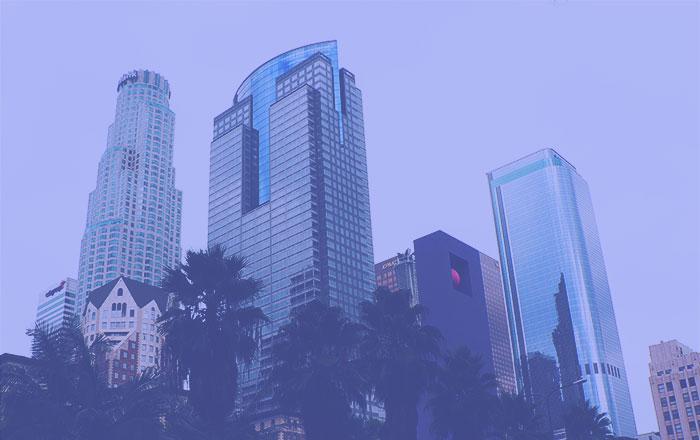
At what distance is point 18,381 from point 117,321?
Answer: 17581 cm

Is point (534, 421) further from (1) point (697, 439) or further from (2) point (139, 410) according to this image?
(1) point (697, 439)

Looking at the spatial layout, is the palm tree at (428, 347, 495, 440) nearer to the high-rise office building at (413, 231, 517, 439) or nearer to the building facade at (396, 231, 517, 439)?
the high-rise office building at (413, 231, 517, 439)

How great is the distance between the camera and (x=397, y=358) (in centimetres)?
4597

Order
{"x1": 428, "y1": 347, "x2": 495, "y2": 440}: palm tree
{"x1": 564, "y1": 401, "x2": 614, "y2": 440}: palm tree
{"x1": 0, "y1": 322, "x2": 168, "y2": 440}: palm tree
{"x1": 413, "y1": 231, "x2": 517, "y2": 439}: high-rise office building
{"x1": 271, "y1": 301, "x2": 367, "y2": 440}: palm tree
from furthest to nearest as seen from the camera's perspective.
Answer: {"x1": 413, "y1": 231, "x2": 517, "y2": 439}: high-rise office building → {"x1": 564, "y1": 401, "x2": 614, "y2": 440}: palm tree → {"x1": 428, "y1": 347, "x2": 495, "y2": 440}: palm tree → {"x1": 271, "y1": 301, "x2": 367, "y2": 440}: palm tree → {"x1": 0, "y1": 322, "x2": 168, "y2": 440}: palm tree

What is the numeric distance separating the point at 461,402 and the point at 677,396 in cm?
13956

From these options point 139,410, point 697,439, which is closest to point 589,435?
point 139,410

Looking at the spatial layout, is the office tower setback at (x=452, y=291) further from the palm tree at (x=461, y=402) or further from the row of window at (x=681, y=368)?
the row of window at (x=681, y=368)

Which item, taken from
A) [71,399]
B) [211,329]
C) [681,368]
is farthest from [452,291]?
[681,368]

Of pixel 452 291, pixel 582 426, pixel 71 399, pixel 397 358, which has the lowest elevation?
pixel 71 399

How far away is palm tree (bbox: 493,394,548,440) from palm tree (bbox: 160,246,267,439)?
2538 cm

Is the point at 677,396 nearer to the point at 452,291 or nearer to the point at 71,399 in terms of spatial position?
the point at 452,291

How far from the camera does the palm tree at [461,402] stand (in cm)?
5131

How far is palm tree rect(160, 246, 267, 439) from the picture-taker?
3719cm

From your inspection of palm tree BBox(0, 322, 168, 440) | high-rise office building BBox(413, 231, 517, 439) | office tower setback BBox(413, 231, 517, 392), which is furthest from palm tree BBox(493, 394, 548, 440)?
office tower setback BBox(413, 231, 517, 392)
